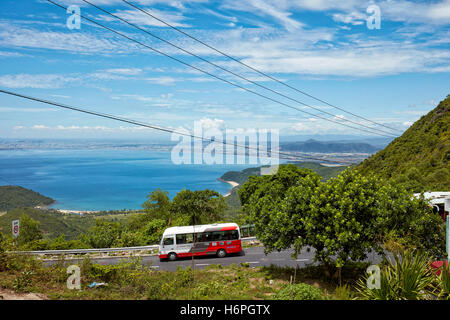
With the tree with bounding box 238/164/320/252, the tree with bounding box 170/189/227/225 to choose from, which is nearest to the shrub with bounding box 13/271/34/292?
the tree with bounding box 238/164/320/252

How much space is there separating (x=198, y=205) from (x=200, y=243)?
15.3 meters

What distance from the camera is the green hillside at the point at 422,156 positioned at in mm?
33406

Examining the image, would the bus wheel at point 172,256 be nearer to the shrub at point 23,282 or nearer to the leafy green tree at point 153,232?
the leafy green tree at point 153,232

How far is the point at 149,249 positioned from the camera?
24266mm

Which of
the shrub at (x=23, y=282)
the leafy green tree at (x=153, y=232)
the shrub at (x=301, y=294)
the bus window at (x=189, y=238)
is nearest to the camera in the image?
the shrub at (x=301, y=294)

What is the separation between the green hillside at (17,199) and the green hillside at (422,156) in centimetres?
13037

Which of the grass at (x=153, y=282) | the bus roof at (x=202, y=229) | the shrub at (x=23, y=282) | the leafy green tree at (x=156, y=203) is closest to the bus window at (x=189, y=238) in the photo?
Result: the bus roof at (x=202, y=229)

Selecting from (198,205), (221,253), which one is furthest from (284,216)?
(198,205)

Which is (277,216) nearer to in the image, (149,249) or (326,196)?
(326,196)

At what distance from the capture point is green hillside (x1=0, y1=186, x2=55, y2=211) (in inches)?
5107

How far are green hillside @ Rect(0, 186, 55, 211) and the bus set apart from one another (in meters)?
127

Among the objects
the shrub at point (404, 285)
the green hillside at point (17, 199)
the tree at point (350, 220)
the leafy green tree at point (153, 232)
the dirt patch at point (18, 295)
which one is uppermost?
the tree at point (350, 220)

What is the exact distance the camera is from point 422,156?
45.5 meters
